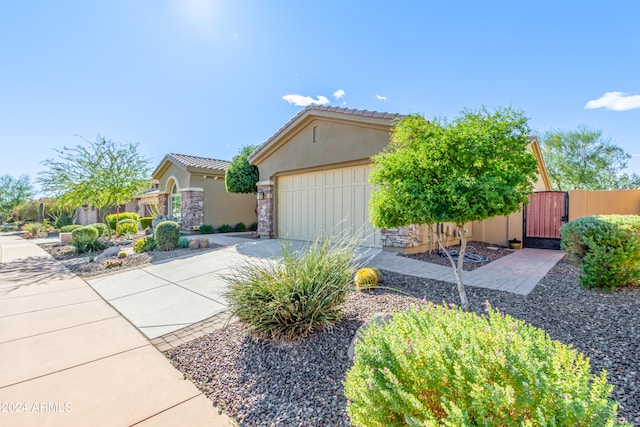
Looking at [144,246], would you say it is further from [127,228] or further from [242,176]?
[127,228]

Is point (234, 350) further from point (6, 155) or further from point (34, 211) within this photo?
point (34, 211)

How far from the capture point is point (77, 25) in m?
7.07

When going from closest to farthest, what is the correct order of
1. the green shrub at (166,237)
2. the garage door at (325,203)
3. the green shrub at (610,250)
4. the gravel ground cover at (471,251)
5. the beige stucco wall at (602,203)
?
the green shrub at (610,250), the gravel ground cover at (471,251), the garage door at (325,203), the green shrub at (166,237), the beige stucco wall at (602,203)

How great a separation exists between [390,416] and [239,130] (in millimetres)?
14449

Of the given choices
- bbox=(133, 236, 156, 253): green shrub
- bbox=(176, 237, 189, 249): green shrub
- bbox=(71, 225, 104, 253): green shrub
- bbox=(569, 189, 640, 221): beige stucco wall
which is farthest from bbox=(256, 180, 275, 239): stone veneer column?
bbox=(569, 189, 640, 221): beige stucco wall

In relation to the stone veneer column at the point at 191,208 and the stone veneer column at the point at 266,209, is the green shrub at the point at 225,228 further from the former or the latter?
the stone veneer column at the point at 266,209

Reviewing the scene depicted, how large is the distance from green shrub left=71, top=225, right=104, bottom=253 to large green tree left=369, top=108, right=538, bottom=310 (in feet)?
36.3

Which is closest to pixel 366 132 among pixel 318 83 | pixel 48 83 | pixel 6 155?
pixel 318 83

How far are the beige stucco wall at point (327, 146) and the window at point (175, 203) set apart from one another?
6890mm

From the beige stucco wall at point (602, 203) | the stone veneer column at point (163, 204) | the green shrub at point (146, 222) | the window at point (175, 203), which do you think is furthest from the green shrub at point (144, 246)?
the beige stucco wall at point (602, 203)

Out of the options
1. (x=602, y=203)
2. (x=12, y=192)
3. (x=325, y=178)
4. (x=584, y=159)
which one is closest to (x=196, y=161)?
(x=325, y=178)

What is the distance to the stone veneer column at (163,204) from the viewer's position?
675 inches

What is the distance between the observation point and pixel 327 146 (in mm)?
9508

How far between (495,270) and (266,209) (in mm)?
8443
